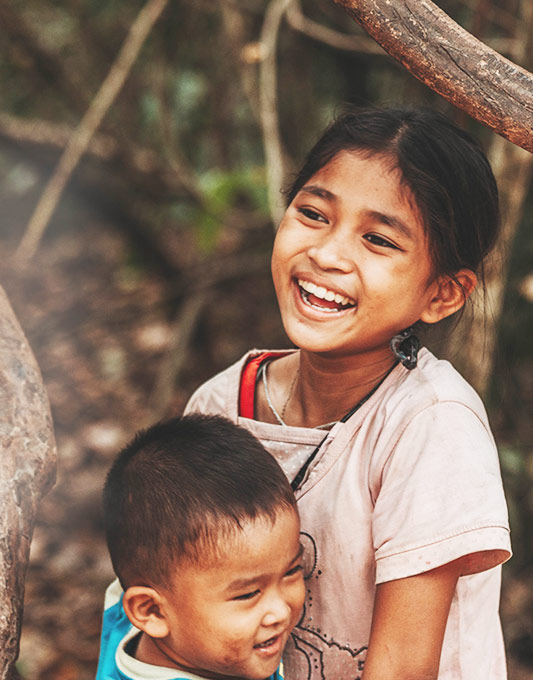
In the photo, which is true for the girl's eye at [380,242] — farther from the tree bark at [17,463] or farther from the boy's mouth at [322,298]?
the tree bark at [17,463]

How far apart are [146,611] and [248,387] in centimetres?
57

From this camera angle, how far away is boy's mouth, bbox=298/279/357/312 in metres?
1.55

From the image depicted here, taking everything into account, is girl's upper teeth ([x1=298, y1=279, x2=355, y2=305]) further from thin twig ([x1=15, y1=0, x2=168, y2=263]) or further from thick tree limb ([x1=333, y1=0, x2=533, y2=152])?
thin twig ([x1=15, y1=0, x2=168, y2=263])

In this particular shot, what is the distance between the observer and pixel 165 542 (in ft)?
4.80

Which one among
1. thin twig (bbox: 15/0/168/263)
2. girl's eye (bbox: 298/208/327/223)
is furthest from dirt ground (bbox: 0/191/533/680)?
girl's eye (bbox: 298/208/327/223)

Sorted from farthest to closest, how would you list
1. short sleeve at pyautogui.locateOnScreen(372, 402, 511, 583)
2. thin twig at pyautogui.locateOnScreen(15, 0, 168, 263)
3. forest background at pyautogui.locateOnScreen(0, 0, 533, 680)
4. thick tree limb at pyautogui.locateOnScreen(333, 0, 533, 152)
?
forest background at pyautogui.locateOnScreen(0, 0, 533, 680)
thin twig at pyautogui.locateOnScreen(15, 0, 168, 263)
short sleeve at pyautogui.locateOnScreen(372, 402, 511, 583)
thick tree limb at pyautogui.locateOnScreen(333, 0, 533, 152)

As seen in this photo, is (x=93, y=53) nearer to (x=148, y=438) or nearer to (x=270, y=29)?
(x=270, y=29)

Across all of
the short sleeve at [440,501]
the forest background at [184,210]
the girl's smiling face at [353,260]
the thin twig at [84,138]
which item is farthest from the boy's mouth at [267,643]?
the forest background at [184,210]

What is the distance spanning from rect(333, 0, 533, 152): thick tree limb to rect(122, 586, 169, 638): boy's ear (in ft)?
3.27

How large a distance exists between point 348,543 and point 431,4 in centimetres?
96

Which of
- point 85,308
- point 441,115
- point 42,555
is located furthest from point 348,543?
point 85,308

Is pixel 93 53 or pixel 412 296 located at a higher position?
pixel 93 53

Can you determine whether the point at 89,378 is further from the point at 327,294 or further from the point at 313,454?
the point at 327,294

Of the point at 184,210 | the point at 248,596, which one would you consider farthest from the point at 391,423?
the point at 184,210
